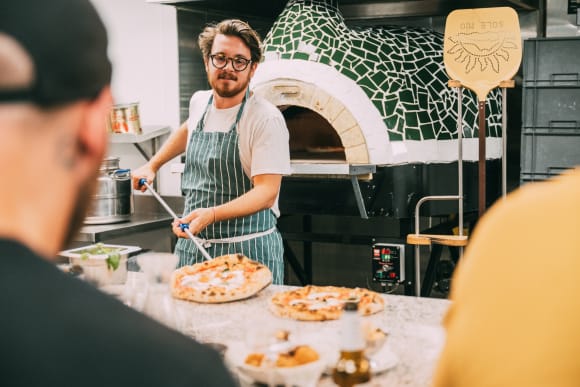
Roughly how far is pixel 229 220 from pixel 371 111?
55.6 inches

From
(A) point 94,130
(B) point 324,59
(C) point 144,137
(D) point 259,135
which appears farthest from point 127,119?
(A) point 94,130

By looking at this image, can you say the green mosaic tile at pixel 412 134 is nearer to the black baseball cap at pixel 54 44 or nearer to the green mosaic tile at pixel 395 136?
the green mosaic tile at pixel 395 136

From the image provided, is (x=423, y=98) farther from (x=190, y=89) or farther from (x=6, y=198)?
(x=6, y=198)

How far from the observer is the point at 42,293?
62cm

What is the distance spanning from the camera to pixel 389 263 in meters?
4.07

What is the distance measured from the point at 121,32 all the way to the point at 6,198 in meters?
5.04

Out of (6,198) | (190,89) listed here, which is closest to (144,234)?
(190,89)

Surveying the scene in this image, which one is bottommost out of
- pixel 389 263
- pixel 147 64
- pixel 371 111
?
pixel 389 263

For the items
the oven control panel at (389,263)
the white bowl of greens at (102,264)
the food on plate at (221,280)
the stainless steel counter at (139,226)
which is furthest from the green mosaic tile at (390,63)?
the white bowl of greens at (102,264)

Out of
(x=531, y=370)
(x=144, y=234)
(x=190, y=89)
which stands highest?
(x=190, y=89)

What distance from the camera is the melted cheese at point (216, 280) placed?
8.23ft

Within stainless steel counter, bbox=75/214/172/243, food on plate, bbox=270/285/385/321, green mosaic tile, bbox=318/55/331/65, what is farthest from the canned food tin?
food on plate, bbox=270/285/385/321

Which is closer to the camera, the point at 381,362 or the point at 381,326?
the point at 381,362

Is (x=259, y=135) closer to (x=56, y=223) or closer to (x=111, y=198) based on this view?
(x=111, y=198)
